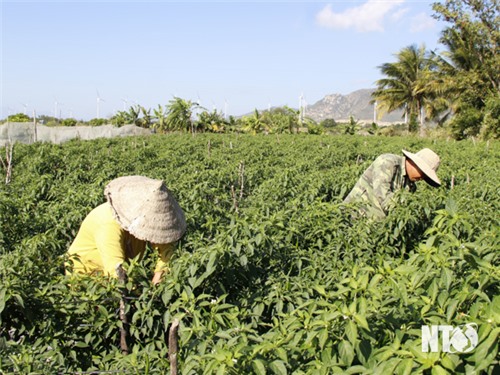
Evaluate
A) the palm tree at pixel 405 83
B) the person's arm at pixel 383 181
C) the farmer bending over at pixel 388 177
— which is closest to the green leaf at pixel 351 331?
the farmer bending over at pixel 388 177

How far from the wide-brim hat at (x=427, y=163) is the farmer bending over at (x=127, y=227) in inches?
94.8

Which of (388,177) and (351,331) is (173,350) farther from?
(388,177)

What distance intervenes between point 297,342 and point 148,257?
5.10 feet

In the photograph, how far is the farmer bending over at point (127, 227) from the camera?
299 cm

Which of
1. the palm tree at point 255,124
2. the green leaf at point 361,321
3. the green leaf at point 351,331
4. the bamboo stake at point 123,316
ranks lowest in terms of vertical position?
the bamboo stake at point 123,316

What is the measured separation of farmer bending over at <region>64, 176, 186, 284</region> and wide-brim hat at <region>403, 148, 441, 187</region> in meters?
2.41

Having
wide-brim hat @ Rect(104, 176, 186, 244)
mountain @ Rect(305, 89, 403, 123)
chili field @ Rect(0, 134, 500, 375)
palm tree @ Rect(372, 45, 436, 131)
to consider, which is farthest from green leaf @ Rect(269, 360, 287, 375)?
mountain @ Rect(305, 89, 403, 123)

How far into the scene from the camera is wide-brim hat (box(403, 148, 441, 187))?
15.1 ft

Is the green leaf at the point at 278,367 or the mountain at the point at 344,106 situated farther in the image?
the mountain at the point at 344,106

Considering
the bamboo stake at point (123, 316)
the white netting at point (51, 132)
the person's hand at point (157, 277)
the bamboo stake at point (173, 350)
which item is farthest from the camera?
the white netting at point (51, 132)

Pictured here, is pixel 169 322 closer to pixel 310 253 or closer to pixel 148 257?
pixel 148 257

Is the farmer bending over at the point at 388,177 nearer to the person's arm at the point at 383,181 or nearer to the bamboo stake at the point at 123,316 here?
the person's arm at the point at 383,181

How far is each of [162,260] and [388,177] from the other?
245 centimetres

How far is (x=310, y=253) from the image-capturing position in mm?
3400
